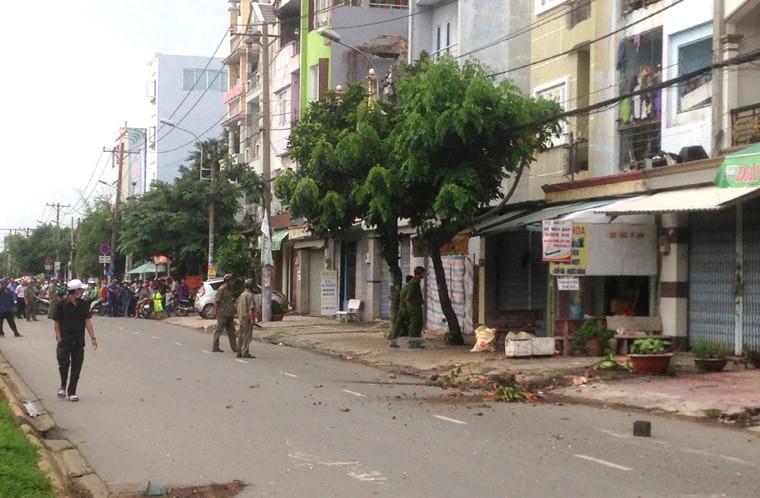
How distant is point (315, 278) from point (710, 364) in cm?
2940

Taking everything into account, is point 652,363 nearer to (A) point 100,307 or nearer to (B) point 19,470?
(B) point 19,470

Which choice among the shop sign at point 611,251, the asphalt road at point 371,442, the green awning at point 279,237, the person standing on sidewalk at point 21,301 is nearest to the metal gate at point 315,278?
the green awning at point 279,237

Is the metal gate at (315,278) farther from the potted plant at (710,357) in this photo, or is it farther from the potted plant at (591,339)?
the potted plant at (710,357)

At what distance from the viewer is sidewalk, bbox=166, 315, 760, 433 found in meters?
13.8

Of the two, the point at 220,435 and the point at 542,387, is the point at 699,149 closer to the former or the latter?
the point at 542,387

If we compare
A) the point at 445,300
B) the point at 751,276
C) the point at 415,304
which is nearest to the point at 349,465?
the point at 751,276

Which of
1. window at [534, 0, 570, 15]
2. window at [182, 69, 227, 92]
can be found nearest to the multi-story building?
window at [182, 69, 227, 92]

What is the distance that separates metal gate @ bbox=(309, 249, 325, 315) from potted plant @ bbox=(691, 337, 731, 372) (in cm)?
2757

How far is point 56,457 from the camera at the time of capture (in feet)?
33.4

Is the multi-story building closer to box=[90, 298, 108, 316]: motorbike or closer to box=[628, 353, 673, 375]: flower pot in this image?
box=[90, 298, 108, 316]: motorbike

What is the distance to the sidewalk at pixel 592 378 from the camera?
45.4ft

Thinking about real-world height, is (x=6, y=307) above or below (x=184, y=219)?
below

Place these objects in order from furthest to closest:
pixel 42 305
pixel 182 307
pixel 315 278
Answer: pixel 42 305 → pixel 182 307 → pixel 315 278

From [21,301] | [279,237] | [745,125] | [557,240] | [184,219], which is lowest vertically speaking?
[21,301]
